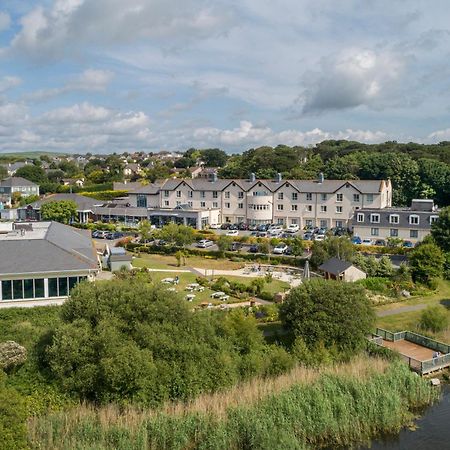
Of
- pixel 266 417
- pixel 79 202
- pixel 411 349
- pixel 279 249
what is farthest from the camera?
pixel 79 202

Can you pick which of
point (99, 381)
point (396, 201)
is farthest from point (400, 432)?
point (396, 201)

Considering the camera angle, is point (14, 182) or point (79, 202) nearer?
point (79, 202)

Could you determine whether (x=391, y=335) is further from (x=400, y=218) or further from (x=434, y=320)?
(x=400, y=218)

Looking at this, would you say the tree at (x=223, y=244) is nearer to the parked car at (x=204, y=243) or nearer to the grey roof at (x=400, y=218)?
the parked car at (x=204, y=243)

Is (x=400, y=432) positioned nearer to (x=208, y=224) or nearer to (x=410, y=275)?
(x=410, y=275)

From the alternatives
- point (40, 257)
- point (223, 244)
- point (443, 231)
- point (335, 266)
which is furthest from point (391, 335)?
point (223, 244)

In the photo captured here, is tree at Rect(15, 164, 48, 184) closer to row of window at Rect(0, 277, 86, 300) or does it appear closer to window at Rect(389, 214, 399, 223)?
window at Rect(389, 214, 399, 223)
